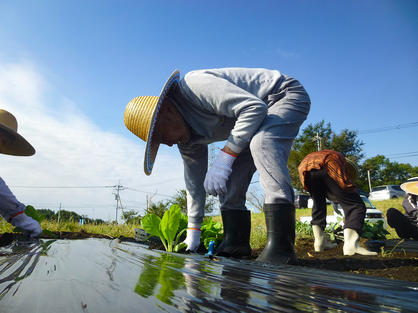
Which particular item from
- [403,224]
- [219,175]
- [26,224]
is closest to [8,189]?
[26,224]

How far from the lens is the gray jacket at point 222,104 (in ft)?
4.81

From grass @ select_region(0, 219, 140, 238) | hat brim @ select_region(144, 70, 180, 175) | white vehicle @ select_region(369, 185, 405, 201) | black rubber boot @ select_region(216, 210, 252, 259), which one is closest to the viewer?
hat brim @ select_region(144, 70, 180, 175)

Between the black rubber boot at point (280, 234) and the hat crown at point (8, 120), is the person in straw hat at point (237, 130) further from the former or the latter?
the hat crown at point (8, 120)

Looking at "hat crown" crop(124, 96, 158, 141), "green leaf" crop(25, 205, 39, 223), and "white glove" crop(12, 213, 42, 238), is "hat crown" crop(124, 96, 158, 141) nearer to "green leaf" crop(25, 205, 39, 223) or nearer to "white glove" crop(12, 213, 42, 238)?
"white glove" crop(12, 213, 42, 238)

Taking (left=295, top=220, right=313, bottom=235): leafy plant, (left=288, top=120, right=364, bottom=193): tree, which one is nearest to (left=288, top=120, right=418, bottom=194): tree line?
(left=288, top=120, right=364, bottom=193): tree

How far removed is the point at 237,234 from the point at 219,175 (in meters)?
0.57

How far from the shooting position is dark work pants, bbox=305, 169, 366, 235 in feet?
6.35

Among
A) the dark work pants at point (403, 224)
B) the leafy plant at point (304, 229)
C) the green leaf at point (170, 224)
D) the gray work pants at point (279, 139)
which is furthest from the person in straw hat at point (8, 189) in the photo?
the dark work pants at point (403, 224)

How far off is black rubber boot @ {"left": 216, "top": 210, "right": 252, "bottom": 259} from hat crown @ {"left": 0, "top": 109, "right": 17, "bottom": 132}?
2472 millimetres

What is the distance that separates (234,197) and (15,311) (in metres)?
1.57

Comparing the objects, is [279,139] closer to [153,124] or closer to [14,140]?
[153,124]

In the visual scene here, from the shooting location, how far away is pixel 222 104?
1511mm

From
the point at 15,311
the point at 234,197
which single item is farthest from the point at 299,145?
the point at 15,311

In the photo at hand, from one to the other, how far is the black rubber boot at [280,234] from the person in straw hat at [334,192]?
0.85 m
